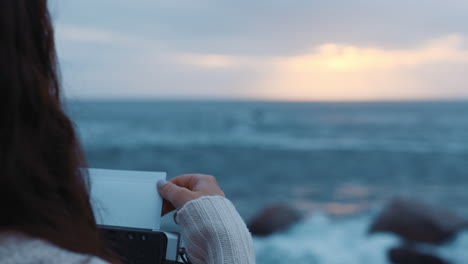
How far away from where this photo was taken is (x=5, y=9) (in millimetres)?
452

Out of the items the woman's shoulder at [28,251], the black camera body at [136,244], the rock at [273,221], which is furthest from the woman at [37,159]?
the rock at [273,221]

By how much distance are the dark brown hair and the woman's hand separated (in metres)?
0.30

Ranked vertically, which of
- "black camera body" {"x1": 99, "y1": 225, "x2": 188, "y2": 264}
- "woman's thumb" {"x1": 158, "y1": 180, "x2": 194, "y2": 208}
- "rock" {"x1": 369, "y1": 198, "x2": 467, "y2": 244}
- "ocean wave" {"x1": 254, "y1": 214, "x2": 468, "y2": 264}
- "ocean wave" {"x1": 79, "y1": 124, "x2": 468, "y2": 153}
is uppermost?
"woman's thumb" {"x1": 158, "y1": 180, "x2": 194, "y2": 208}

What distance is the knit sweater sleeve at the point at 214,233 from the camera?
75 cm

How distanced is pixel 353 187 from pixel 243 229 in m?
9.28

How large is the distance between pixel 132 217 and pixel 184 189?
0.11 metres

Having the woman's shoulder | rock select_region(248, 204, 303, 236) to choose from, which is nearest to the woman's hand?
the woman's shoulder

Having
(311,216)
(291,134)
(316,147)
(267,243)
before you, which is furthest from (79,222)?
(291,134)

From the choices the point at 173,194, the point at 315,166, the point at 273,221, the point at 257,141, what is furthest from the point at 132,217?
the point at 257,141

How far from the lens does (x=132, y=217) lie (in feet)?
2.64

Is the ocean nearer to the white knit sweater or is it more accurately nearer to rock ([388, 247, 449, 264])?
rock ([388, 247, 449, 264])

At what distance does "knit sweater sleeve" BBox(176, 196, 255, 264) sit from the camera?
753 mm

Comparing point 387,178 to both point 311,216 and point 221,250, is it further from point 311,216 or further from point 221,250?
point 221,250

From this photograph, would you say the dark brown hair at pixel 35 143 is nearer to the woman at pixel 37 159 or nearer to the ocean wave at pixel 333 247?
the woman at pixel 37 159
